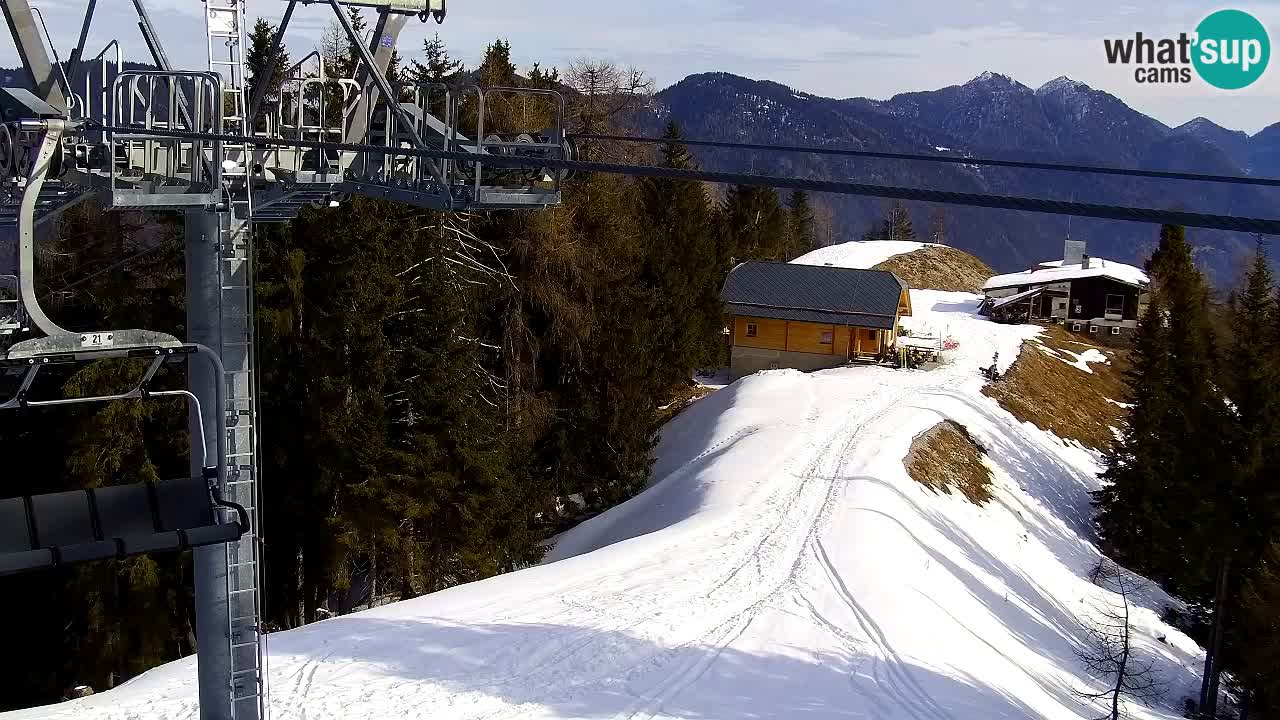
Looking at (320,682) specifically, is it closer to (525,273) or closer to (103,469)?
(103,469)

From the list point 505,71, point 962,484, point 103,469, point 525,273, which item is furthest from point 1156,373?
point 103,469

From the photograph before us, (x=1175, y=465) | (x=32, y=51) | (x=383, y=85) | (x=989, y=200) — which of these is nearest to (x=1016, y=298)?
(x=1175, y=465)

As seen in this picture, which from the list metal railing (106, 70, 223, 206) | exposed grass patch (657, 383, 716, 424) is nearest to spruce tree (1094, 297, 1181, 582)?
exposed grass patch (657, 383, 716, 424)

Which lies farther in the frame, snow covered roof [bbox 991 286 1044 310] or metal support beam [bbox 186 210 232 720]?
snow covered roof [bbox 991 286 1044 310]

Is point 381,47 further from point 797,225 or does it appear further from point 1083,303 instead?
point 797,225

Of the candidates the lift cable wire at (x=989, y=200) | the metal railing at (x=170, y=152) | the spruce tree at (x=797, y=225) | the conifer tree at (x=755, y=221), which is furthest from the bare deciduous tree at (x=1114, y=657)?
the spruce tree at (x=797, y=225)

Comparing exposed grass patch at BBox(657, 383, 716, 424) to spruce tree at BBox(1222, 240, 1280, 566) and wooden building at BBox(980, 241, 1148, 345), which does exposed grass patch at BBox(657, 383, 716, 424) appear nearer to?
spruce tree at BBox(1222, 240, 1280, 566)

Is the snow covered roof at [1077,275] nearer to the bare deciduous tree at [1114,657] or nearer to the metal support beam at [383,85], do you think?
the bare deciduous tree at [1114,657]
